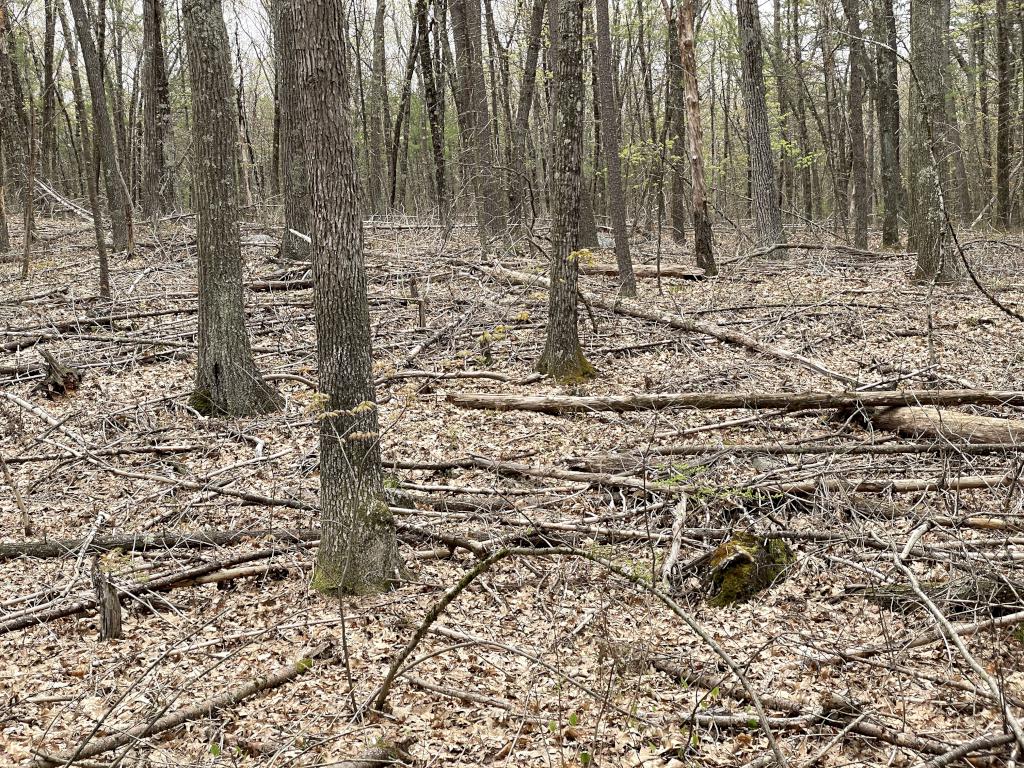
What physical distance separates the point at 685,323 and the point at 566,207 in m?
2.91

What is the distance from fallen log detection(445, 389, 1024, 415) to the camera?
694cm

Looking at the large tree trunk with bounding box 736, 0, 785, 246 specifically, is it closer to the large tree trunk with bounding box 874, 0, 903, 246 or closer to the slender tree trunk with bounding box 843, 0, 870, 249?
the slender tree trunk with bounding box 843, 0, 870, 249

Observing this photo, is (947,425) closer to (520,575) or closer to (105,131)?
(520,575)

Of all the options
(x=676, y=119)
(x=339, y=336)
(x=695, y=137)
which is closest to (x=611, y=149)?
(x=695, y=137)

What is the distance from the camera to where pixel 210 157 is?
8.03 metres

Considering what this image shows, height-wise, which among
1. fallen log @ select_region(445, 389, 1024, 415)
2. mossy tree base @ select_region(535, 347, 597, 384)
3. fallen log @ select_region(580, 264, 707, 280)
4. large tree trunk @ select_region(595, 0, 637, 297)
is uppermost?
large tree trunk @ select_region(595, 0, 637, 297)

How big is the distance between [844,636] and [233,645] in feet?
12.1

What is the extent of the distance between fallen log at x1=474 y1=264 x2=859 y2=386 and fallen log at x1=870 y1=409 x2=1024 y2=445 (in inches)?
27.2

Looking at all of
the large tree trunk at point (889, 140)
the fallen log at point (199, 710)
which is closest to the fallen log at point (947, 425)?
the fallen log at point (199, 710)

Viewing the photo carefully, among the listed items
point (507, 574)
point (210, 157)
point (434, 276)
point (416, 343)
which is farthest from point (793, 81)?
point (507, 574)

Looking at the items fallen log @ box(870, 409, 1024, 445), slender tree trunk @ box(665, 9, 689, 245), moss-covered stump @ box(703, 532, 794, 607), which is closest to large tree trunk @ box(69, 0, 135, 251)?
moss-covered stump @ box(703, 532, 794, 607)

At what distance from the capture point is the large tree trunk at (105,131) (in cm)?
1173

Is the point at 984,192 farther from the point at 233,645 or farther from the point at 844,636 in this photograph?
the point at 233,645

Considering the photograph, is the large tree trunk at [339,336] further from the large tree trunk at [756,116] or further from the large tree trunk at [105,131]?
the large tree trunk at [756,116]
